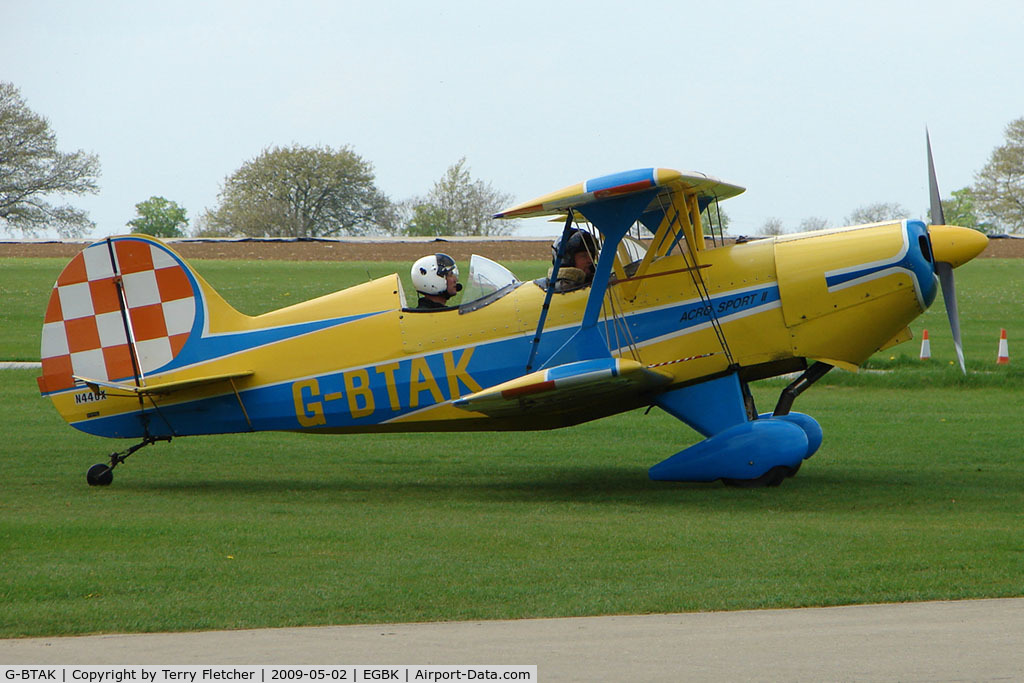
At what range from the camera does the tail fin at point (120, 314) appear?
11891 mm

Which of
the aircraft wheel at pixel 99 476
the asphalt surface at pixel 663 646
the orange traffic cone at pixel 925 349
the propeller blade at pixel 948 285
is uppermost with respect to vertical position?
the propeller blade at pixel 948 285

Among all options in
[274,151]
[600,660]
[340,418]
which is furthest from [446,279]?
[274,151]

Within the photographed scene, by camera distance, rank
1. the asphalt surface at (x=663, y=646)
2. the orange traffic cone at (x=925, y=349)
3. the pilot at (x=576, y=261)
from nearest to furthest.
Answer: the asphalt surface at (x=663, y=646) < the pilot at (x=576, y=261) < the orange traffic cone at (x=925, y=349)

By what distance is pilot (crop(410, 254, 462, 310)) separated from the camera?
11.9 meters

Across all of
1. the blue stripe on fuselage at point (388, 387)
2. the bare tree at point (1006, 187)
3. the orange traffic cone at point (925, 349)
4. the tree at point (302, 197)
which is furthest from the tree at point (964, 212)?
the blue stripe on fuselage at point (388, 387)

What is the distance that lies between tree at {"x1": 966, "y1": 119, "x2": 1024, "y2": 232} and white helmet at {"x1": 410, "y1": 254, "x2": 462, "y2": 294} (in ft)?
277

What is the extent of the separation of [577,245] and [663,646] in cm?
634

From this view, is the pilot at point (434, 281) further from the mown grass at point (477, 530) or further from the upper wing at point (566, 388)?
the mown grass at point (477, 530)

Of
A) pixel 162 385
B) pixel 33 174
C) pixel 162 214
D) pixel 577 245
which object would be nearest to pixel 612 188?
pixel 577 245

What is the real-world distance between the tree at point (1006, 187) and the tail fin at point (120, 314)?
85.6 m

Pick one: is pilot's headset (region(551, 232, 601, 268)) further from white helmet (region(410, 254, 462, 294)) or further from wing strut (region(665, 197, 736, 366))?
white helmet (region(410, 254, 462, 294))

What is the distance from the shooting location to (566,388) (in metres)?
10.4

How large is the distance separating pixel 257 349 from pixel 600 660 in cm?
738

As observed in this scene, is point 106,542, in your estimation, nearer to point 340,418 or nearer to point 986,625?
point 340,418
